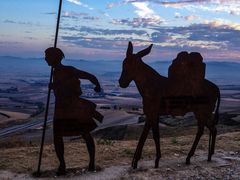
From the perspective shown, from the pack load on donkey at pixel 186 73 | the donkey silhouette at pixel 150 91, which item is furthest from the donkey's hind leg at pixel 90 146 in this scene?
the pack load on donkey at pixel 186 73

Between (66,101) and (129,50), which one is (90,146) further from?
(129,50)

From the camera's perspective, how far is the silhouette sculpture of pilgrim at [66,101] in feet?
34.0

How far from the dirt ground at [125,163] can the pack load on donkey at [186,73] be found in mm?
1999

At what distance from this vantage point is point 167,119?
39938mm

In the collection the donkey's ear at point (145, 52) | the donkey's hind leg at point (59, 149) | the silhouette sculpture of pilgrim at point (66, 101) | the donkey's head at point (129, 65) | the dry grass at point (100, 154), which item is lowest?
the dry grass at point (100, 154)

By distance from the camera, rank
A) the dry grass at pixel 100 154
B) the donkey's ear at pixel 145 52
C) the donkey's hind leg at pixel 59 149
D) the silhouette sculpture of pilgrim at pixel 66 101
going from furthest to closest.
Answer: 1. the dry grass at pixel 100 154
2. the donkey's ear at pixel 145 52
3. the donkey's hind leg at pixel 59 149
4. the silhouette sculpture of pilgrim at pixel 66 101

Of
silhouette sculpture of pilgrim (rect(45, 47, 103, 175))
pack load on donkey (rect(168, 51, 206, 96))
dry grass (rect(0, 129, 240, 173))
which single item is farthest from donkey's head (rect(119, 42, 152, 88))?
dry grass (rect(0, 129, 240, 173))

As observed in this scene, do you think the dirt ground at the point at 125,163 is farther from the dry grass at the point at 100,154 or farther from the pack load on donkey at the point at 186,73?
the pack load on donkey at the point at 186,73

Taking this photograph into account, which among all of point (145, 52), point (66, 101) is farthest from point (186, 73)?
point (66, 101)

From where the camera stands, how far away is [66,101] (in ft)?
34.3

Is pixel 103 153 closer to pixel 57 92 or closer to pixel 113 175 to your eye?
pixel 113 175

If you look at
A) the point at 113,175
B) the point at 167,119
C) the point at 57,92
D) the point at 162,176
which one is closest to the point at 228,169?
the point at 162,176

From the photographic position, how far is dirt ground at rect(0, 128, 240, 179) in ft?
35.9

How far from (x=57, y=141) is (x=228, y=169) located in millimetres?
4628
